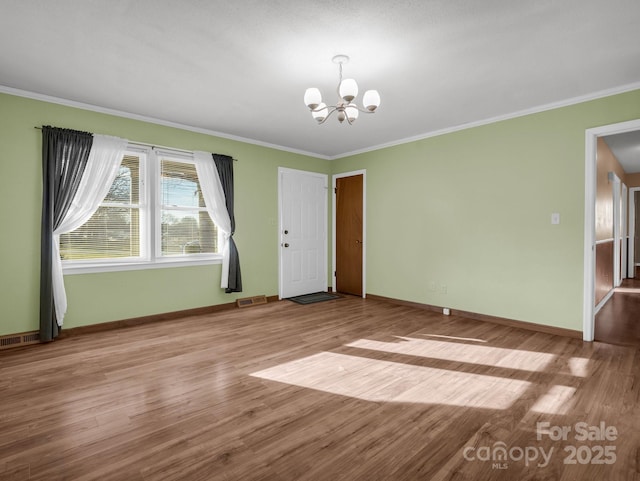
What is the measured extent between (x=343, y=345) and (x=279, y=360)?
746 mm

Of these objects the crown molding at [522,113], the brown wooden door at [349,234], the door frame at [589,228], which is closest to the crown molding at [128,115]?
the brown wooden door at [349,234]

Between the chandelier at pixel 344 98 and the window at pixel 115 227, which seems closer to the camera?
the chandelier at pixel 344 98

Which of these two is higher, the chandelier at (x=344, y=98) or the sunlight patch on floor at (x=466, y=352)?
the chandelier at (x=344, y=98)

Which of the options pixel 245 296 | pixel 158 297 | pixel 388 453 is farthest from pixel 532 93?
pixel 158 297

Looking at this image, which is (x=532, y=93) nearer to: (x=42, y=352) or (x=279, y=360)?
(x=279, y=360)

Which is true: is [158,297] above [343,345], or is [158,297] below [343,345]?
above

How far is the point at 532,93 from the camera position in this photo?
11.5 feet

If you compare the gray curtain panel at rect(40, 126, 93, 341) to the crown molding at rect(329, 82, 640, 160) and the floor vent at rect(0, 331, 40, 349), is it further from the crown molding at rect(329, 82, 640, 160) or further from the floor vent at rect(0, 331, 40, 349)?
the crown molding at rect(329, 82, 640, 160)

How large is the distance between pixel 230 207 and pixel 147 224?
1.16m

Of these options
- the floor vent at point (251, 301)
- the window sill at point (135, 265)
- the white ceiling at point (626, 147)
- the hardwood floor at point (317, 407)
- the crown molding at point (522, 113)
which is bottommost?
the hardwood floor at point (317, 407)

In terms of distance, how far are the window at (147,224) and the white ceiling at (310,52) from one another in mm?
773

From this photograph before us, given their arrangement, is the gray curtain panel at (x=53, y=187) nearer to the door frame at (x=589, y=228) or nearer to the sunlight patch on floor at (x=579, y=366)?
the sunlight patch on floor at (x=579, y=366)

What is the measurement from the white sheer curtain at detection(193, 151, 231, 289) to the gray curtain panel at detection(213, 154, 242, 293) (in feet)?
0.17

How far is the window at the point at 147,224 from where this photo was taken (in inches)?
156
